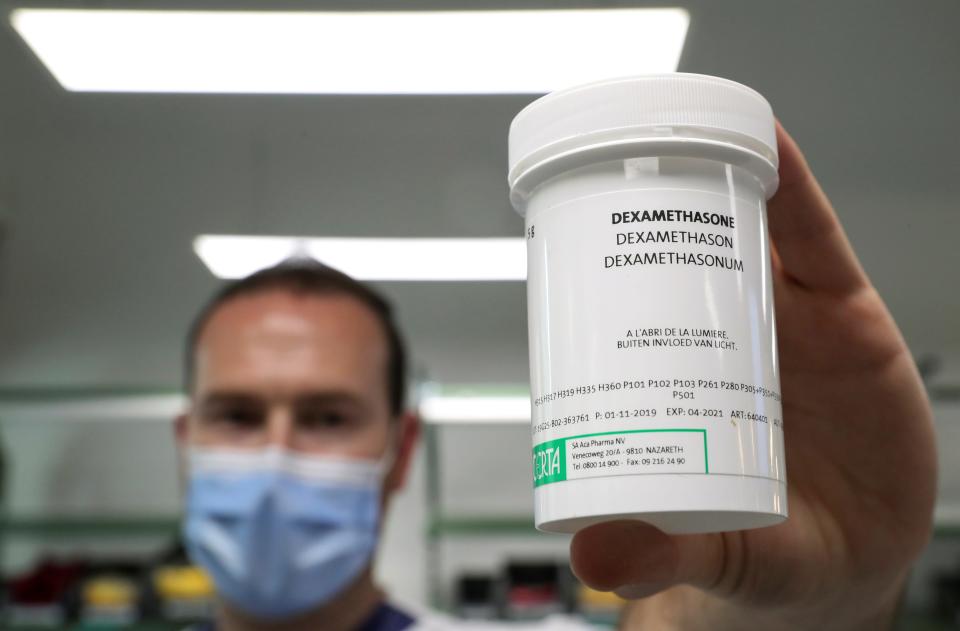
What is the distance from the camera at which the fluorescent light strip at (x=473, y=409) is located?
121 cm

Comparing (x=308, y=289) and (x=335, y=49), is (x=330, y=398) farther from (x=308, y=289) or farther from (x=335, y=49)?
(x=335, y=49)

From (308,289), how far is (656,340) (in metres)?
0.87

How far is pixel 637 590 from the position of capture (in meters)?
0.38

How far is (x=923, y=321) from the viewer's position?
1.99 ft

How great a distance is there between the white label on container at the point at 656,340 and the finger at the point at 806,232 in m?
0.06

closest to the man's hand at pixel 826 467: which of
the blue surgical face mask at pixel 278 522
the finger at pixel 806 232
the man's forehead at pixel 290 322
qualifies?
the finger at pixel 806 232

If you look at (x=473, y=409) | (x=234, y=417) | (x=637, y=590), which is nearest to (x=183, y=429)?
(x=234, y=417)

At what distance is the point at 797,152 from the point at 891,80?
273 mm

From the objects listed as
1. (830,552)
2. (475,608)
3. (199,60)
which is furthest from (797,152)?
(475,608)

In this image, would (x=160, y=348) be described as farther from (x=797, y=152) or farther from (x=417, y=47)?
(x=797, y=152)

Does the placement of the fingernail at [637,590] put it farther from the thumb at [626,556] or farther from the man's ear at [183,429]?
the man's ear at [183,429]

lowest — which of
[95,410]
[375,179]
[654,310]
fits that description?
[654,310]

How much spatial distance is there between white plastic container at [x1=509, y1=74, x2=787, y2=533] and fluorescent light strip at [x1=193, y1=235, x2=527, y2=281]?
503mm

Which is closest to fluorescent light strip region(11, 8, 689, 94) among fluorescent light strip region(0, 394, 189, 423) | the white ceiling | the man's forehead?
the white ceiling
